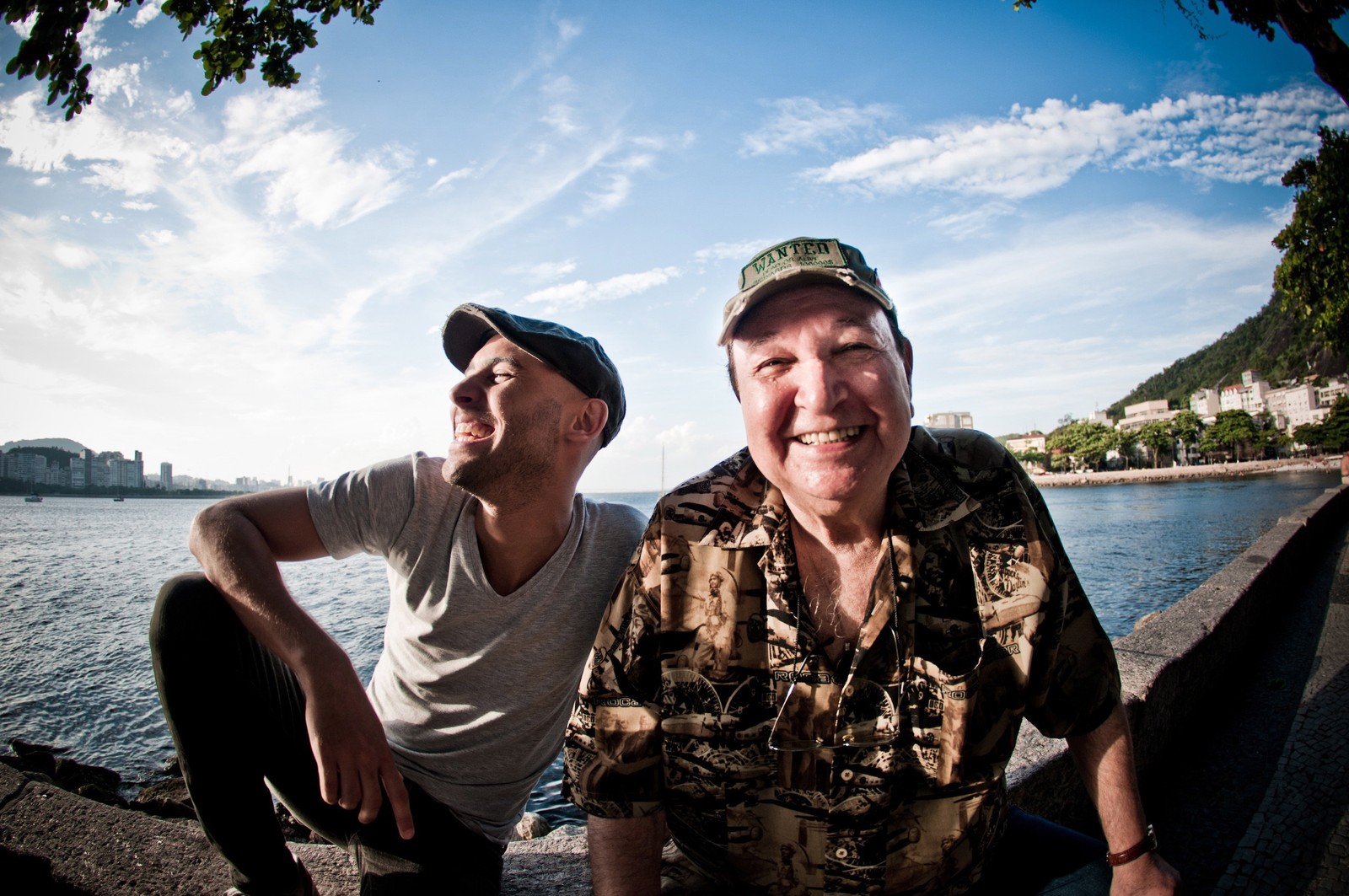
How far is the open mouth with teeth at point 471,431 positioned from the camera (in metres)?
2.51

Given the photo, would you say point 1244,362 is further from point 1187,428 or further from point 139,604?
point 139,604

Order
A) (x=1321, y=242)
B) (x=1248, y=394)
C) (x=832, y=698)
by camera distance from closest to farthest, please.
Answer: (x=832, y=698)
(x=1321, y=242)
(x=1248, y=394)

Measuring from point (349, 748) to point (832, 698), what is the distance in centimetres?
155

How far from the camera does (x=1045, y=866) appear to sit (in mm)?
1839

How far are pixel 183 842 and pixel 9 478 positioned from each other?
573ft

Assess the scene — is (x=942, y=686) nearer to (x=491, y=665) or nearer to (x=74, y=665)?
(x=491, y=665)

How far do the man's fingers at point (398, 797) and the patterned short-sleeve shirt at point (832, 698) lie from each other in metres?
0.68

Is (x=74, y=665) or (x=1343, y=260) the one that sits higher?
(x=1343, y=260)

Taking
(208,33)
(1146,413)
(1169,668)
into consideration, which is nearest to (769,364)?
Result: (1169,668)

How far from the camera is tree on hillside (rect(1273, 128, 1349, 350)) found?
1198 centimetres

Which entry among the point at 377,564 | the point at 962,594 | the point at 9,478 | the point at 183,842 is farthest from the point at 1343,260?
the point at 9,478

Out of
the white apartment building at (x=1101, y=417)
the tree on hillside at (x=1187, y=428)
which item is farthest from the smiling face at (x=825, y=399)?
the white apartment building at (x=1101, y=417)

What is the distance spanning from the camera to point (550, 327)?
2.77 meters

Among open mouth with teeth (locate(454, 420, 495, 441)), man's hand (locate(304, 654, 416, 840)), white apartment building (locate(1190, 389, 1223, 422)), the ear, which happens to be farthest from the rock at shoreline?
white apartment building (locate(1190, 389, 1223, 422))
